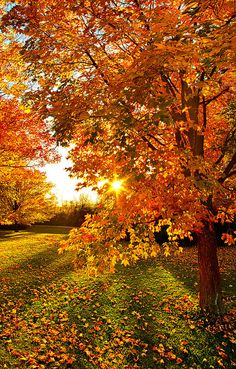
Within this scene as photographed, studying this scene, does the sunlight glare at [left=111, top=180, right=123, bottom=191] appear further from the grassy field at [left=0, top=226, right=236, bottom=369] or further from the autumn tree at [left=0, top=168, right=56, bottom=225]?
the autumn tree at [left=0, top=168, right=56, bottom=225]

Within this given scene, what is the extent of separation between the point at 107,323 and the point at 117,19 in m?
6.37

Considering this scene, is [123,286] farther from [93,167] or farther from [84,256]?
[93,167]

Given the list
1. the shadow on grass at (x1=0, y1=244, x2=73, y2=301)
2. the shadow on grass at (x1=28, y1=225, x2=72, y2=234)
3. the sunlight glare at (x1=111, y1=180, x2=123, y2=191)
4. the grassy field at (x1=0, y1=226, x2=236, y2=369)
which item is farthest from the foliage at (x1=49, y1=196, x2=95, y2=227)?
the sunlight glare at (x1=111, y1=180, x2=123, y2=191)

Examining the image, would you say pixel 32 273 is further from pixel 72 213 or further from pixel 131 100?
pixel 72 213

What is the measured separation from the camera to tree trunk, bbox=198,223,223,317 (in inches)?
303

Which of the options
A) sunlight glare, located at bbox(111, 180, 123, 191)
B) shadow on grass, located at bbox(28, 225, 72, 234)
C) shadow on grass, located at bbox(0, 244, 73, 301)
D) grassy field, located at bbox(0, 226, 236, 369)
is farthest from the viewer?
shadow on grass, located at bbox(28, 225, 72, 234)

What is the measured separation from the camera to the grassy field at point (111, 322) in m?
5.80

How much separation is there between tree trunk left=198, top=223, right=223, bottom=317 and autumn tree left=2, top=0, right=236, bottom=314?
2 centimetres

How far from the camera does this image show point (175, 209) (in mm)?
6004

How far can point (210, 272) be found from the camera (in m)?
7.72

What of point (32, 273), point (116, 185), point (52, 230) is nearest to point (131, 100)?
point (116, 185)

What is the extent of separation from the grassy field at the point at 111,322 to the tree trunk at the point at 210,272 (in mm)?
379

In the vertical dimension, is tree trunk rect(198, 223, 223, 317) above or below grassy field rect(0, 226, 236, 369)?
above

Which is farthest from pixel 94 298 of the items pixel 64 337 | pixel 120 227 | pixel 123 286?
pixel 120 227
